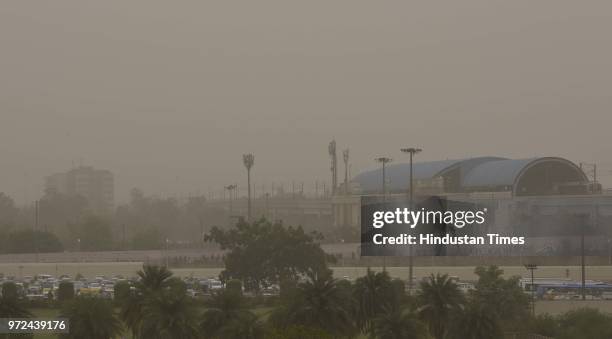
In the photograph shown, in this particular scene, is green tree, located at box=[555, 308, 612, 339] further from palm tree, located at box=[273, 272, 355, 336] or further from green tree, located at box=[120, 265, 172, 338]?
green tree, located at box=[120, 265, 172, 338]

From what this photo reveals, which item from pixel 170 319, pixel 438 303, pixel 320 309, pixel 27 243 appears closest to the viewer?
pixel 170 319

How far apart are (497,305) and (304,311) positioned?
1255 cm

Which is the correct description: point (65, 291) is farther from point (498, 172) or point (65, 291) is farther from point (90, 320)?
point (498, 172)

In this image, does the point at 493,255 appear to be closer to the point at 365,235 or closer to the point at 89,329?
the point at 365,235

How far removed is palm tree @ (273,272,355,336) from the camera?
126ft

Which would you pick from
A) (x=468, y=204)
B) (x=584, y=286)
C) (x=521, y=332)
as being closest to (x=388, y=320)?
(x=521, y=332)

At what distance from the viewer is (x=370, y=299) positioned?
136ft

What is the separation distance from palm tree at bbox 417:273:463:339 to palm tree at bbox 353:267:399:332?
1.83 meters

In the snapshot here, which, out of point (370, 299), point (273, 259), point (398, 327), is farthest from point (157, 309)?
point (273, 259)

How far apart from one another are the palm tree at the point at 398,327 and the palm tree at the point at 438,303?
2.82 metres

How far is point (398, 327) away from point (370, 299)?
222 inches

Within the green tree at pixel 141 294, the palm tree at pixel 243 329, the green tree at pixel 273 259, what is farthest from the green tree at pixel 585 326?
the green tree at pixel 273 259

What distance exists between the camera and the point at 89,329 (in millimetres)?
36312

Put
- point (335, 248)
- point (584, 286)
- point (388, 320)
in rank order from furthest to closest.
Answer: point (335, 248), point (584, 286), point (388, 320)
